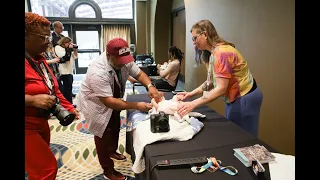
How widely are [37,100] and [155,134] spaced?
629 millimetres

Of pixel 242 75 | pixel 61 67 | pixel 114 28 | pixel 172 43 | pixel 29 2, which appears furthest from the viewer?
pixel 114 28

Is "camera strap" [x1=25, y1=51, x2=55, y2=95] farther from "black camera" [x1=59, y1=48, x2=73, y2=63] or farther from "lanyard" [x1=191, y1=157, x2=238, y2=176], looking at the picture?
"black camera" [x1=59, y1=48, x2=73, y2=63]

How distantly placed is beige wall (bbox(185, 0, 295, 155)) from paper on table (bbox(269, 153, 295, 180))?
0.97 m

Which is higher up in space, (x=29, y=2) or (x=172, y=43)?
(x=29, y=2)

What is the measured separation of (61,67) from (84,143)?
52.8 inches

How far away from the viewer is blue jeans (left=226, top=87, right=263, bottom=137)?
164 cm

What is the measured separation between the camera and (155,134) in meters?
1.25

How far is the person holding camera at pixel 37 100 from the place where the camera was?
3.79 feet

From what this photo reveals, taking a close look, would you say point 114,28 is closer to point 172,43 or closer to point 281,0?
point 172,43

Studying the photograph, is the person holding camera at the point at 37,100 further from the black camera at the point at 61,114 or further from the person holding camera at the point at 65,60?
the person holding camera at the point at 65,60

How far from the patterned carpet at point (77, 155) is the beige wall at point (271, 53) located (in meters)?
1.35

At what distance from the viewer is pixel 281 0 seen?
180cm

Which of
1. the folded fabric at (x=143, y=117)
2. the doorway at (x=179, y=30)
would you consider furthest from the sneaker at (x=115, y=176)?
the doorway at (x=179, y=30)
